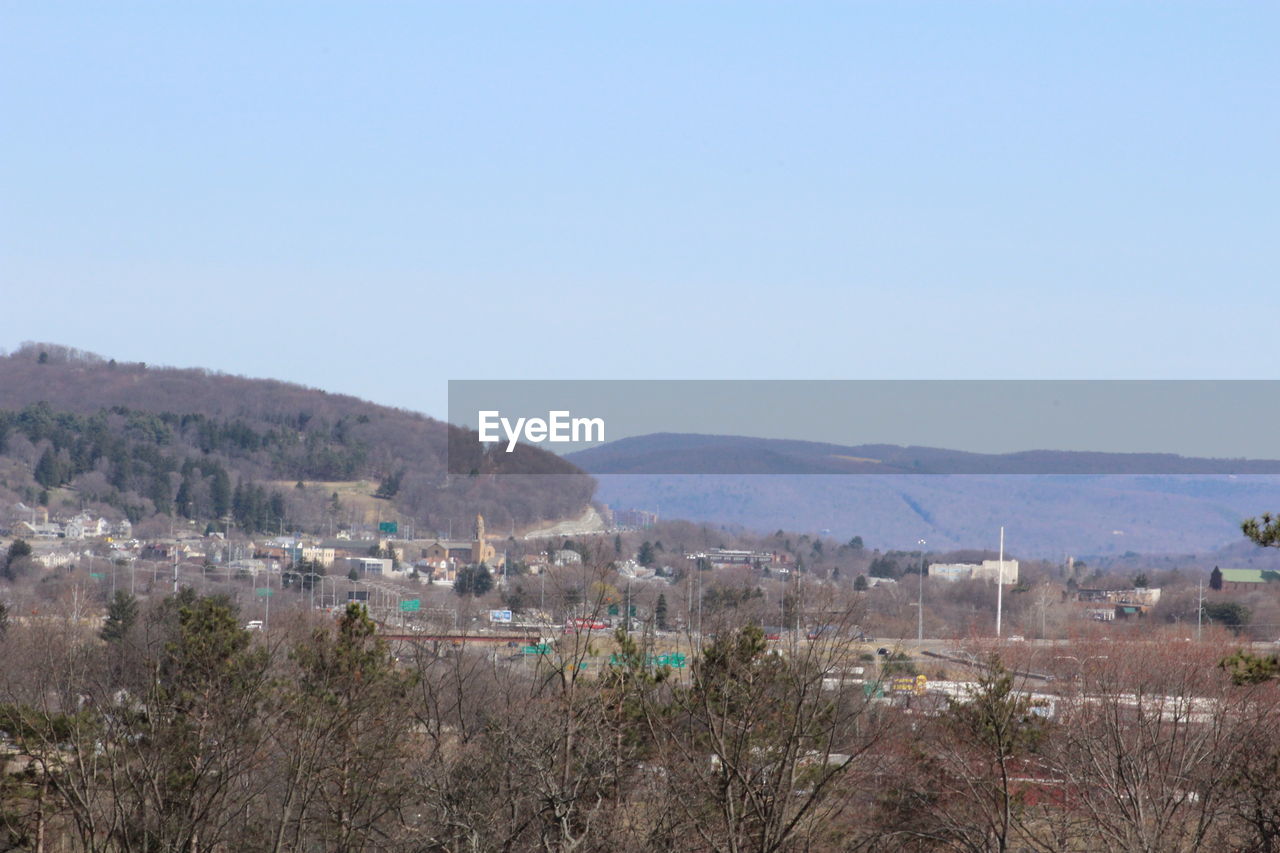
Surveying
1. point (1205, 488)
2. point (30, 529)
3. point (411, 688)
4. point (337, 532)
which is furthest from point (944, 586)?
point (1205, 488)

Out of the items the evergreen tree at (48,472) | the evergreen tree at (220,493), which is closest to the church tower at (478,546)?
the evergreen tree at (220,493)

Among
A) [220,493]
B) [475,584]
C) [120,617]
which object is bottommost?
[475,584]

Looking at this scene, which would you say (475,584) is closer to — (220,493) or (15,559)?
(15,559)

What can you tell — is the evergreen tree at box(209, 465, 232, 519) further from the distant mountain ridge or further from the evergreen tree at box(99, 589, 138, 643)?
the evergreen tree at box(99, 589, 138, 643)

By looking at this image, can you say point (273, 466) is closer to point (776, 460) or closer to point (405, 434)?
point (405, 434)

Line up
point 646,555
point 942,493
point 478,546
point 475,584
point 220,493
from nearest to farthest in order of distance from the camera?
1. point 475,584
2. point 646,555
3. point 478,546
4. point 220,493
5. point 942,493

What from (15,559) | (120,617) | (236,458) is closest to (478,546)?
(15,559)

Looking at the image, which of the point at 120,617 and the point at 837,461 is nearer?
the point at 120,617
